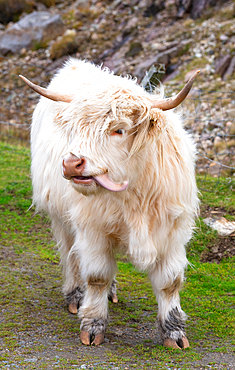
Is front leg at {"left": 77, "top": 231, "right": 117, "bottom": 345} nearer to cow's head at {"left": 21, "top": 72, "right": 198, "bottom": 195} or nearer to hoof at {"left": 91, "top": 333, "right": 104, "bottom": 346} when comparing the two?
hoof at {"left": 91, "top": 333, "right": 104, "bottom": 346}

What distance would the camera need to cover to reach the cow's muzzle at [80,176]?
261cm

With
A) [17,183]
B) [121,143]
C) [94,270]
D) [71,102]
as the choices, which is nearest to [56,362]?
[94,270]

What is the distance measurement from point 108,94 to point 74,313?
2169 millimetres

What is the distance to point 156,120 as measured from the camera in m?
2.84

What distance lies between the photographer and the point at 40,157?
411 cm

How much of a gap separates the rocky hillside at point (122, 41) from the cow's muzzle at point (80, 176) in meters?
9.64

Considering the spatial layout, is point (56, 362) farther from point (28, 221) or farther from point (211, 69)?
point (211, 69)

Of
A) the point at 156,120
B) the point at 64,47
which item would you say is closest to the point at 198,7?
the point at 64,47

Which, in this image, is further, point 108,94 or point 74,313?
point 74,313

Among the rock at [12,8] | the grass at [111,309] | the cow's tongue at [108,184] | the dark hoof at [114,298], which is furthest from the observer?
the rock at [12,8]

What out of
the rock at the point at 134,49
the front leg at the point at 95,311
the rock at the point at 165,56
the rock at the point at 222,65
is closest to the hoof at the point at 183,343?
the front leg at the point at 95,311

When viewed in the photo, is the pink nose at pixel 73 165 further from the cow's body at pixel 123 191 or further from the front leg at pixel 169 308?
the front leg at pixel 169 308

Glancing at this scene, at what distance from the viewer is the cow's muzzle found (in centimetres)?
261

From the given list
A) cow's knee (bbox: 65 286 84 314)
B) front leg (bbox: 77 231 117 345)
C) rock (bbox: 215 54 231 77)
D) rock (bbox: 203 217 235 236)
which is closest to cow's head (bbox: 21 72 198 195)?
front leg (bbox: 77 231 117 345)
